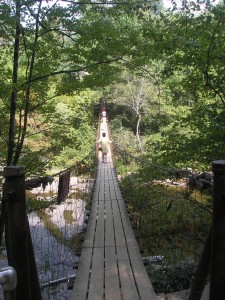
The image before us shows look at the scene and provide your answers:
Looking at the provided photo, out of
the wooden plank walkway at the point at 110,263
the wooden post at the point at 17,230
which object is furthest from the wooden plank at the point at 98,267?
the wooden post at the point at 17,230

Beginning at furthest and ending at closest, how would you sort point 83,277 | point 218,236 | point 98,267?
1. point 98,267
2. point 83,277
3. point 218,236

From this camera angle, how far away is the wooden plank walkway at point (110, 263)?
1.90 m

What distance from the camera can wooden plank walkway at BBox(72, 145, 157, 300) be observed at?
1899mm

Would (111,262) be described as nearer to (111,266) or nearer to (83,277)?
(111,266)

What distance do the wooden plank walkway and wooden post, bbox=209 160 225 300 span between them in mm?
942

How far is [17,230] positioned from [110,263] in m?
1.41

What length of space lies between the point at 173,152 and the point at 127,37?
4.67ft

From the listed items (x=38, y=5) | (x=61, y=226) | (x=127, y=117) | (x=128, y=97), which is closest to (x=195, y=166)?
(x=38, y=5)

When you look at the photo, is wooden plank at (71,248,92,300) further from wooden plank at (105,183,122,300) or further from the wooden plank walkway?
wooden plank at (105,183,122,300)

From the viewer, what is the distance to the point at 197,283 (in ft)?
3.89

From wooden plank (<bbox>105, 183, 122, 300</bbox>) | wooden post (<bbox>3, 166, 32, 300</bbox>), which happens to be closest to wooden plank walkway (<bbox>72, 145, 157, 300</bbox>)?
wooden plank (<bbox>105, 183, 122, 300</bbox>)

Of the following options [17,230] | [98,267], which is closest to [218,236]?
[17,230]

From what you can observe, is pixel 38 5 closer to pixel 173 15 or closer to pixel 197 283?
pixel 173 15

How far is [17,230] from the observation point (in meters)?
1.08
